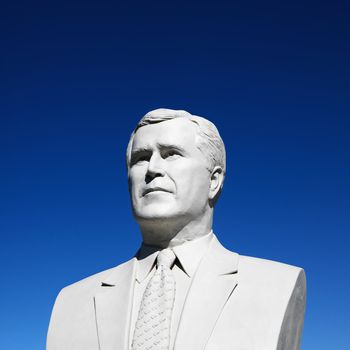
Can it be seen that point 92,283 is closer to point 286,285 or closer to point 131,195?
point 131,195

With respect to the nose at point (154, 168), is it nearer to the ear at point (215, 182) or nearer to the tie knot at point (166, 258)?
the ear at point (215, 182)

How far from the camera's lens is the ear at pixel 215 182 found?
5.58 m

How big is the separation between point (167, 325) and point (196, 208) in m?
1.09

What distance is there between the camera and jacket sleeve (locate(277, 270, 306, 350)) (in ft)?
15.9

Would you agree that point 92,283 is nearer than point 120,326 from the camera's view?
No

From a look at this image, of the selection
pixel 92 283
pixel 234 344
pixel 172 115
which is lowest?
pixel 234 344

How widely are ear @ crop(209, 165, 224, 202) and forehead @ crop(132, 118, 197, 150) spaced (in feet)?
1.26

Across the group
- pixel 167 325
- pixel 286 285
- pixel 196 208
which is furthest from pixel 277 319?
pixel 196 208

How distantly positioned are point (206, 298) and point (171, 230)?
2.39 feet

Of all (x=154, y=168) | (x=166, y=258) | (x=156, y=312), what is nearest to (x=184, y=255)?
(x=166, y=258)

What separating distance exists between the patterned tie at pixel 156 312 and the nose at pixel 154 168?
77 cm

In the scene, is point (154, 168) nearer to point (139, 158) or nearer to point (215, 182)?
point (139, 158)

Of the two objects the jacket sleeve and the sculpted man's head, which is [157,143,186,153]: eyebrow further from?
the jacket sleeve

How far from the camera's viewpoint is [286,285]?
5.01 metres
